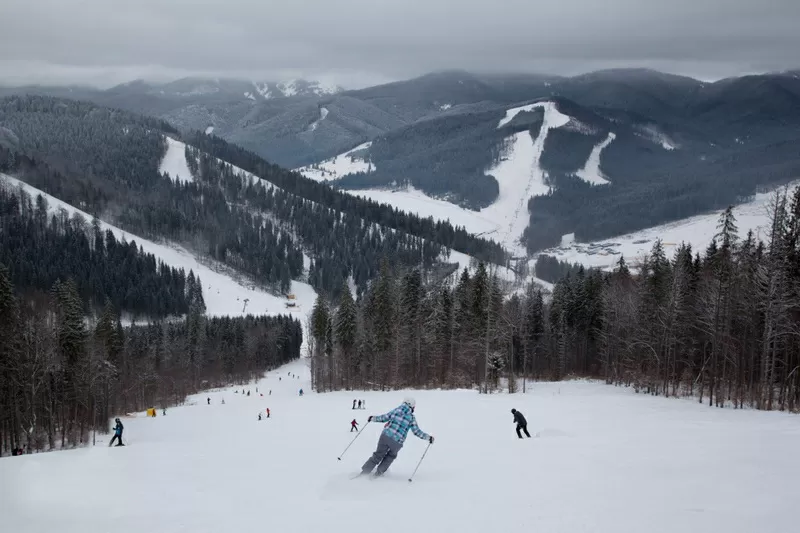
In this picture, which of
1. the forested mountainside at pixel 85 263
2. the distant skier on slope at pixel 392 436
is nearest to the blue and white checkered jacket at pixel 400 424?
the distant skier on slope at pixel 392 436

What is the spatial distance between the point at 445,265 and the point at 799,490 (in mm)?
168949

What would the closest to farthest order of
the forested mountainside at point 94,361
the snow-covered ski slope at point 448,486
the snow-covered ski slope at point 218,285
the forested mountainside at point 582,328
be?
the snow-covered ski slope at point 448,486 → the forested mountainside at point 94,361 → the forested mountainside at point 582,328 → the snow-covered ski slope at point 218,285

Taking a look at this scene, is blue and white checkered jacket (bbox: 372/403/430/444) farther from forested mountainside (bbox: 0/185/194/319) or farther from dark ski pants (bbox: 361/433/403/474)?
forested mountainside (bbox: 0/185/194/319)

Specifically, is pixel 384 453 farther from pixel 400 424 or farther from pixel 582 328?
pixel 582 328

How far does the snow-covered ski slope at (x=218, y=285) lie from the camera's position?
157000 millimetres

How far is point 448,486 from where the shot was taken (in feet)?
39.9

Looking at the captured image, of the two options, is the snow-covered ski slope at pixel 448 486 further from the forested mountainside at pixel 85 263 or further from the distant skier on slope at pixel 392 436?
the forested mountainside at pixel 85 263

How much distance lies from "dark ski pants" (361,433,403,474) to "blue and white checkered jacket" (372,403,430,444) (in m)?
0.12

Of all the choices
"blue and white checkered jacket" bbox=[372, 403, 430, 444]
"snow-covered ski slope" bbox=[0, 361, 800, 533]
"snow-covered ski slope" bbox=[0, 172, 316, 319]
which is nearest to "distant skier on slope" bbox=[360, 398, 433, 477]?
"blue and white checkered jacket" bbox=[372, 403, 430, 444]

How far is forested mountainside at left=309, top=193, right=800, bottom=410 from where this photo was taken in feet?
125

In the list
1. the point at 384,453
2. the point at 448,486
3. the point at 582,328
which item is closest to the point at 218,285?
the point at 582,328

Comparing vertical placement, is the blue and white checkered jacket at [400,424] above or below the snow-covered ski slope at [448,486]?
above

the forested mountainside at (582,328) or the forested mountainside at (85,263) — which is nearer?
the forested mountainside at (582,328)

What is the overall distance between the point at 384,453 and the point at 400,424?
0.80 m
